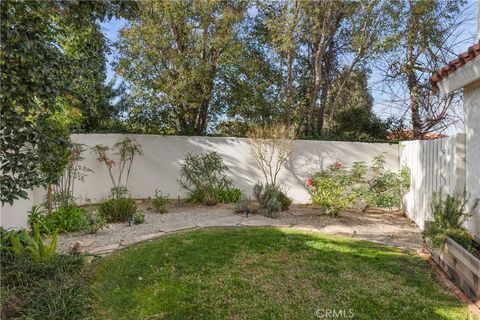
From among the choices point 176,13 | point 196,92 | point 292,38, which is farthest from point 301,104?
point 176,13

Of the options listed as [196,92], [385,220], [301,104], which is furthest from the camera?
[301,104]

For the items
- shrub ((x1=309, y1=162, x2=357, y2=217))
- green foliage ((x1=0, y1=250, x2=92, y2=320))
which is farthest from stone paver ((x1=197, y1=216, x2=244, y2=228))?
green foliage ((x1=0, y1=250, x2=92, y2=320))

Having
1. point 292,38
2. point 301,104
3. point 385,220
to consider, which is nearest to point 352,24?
point 292,38

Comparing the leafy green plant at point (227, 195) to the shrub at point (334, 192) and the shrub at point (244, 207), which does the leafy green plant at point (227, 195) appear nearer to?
the shrub at point (244, 207)

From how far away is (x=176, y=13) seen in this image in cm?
956

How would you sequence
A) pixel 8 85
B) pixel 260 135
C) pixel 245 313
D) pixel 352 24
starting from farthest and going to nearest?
pixel 352 24, pixel 260 135, pixel 245 313, pixel 8 85

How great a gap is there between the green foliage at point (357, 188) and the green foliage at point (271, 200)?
2.24 feet

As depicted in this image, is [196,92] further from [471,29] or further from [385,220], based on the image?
[471,29]

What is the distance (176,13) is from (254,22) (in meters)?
2.61

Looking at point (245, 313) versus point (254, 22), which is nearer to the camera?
point (245, 313)

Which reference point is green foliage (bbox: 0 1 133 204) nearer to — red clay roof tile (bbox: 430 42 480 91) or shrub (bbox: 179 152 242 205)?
red clay roof tile (bbox: 430 42 480 91)

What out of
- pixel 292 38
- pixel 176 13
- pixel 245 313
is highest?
pixel 176 13

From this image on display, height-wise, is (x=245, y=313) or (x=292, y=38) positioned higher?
(x=292, y=38)

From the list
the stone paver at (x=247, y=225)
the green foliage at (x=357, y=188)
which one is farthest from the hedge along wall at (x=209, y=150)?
the stone paver at (x=247, y=225)
